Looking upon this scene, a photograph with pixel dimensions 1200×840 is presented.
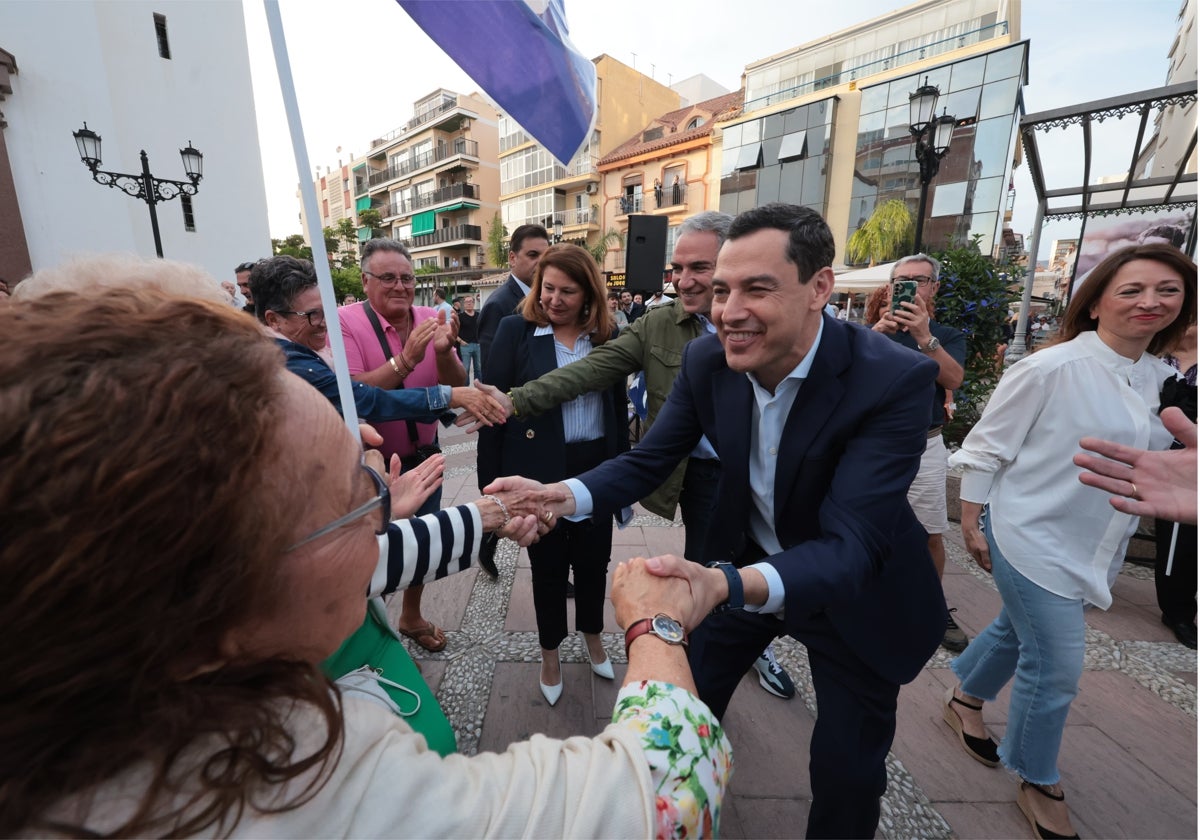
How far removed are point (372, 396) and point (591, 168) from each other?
31991mm

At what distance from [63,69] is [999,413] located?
24156mm

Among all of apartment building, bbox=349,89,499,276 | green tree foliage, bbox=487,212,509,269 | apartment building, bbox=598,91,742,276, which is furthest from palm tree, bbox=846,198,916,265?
apartment building, bbox=349,89,499,276

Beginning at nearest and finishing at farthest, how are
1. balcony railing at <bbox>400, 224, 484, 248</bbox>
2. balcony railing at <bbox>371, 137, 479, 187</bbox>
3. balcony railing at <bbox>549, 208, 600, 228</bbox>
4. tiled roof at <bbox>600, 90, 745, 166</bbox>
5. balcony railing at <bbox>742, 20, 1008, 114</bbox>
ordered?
balcony railing at <bbox>742, 20, 1008, 114</bbox>, tiled roof at <bbox>600, 90, 745, 166</bbox>, balcony railing at <bbox>549, 208, 600, 228</bbox>, balcony railing at <bbox>371, 137, 479, 187</bbox>, balcony railing at <bbox>400, 224, 484, 248</bbox>

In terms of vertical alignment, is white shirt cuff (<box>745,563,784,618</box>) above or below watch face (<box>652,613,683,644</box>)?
below

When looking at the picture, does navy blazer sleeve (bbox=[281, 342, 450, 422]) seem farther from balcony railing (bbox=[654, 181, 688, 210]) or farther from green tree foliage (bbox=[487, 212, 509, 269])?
green tree foliage (bbox=[487, 212, 509, 269])

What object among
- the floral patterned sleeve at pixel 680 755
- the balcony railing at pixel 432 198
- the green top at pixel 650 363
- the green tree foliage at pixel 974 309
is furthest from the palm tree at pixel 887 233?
the balcony railing at pixel 432 198

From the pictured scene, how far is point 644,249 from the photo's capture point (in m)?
5.10

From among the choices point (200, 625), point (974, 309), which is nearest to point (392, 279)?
point (200, 625)

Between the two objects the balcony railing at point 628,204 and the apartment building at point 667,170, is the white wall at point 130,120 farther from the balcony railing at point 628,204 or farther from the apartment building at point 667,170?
the balcony railing at point 628,204

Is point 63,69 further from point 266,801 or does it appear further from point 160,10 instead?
point 266,801

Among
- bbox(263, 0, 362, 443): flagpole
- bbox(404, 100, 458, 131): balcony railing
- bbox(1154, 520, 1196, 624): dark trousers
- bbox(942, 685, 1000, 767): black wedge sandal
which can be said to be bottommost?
bbox(942, 685, 1000, 767): black wedge sandal

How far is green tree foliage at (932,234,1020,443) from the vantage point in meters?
5.39

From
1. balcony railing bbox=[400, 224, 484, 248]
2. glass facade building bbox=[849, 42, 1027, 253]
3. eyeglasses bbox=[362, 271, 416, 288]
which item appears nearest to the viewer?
eyeglasses bbox=[362, 271, 416, 288]

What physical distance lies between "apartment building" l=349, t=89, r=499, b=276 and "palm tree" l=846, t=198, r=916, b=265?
2813cm
